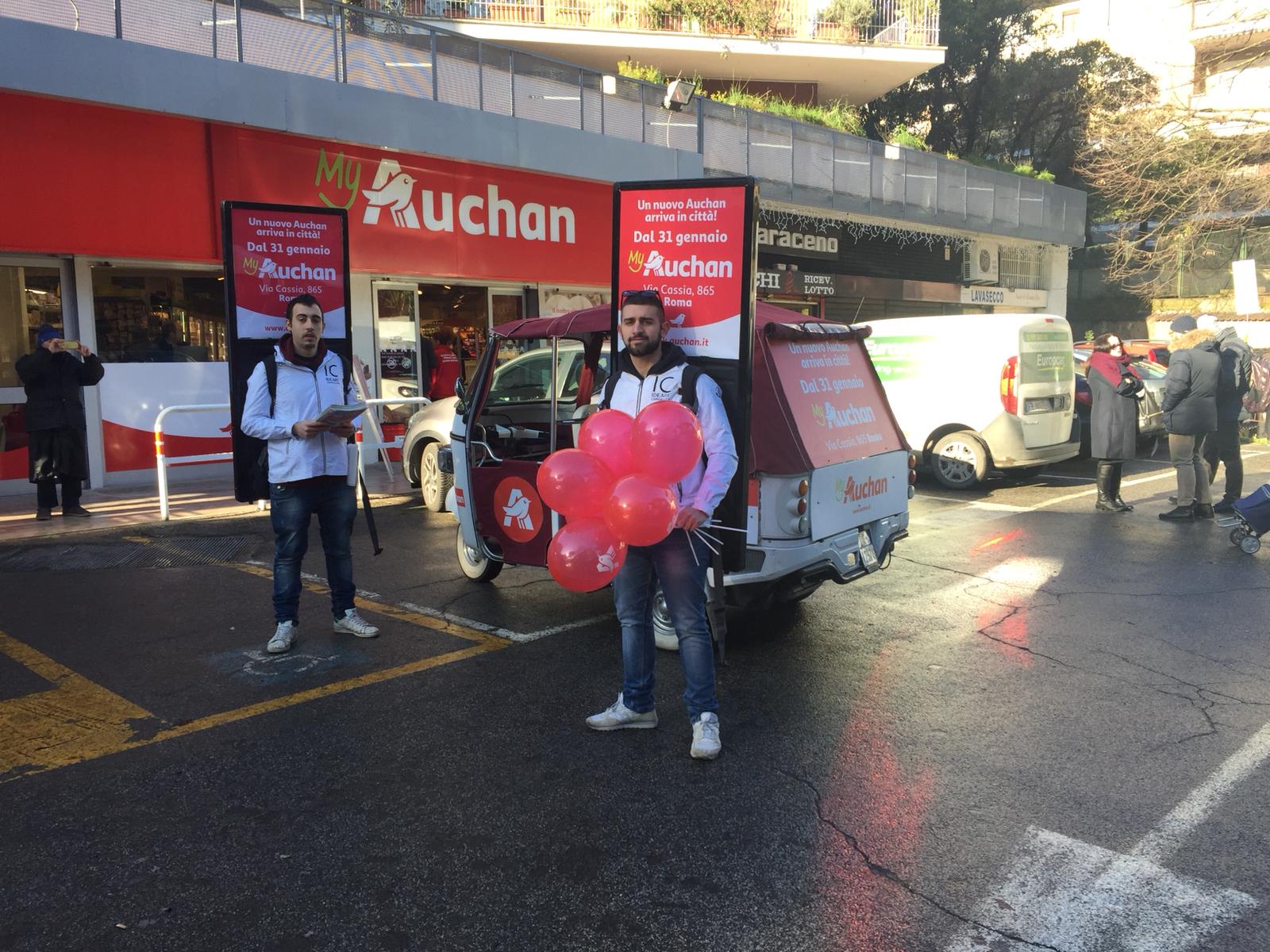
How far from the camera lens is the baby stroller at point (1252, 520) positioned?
785 cm

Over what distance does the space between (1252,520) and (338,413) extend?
22.7 feet

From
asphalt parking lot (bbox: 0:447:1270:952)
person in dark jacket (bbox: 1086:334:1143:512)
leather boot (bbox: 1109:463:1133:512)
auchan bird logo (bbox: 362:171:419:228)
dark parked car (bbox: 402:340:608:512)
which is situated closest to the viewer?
asphalt parking lot (bbox: 0:447:1270:952)

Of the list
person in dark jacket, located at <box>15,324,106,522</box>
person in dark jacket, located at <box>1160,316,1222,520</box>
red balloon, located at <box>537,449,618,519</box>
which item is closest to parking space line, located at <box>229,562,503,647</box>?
red balloon, located at <box>537,449,618,519</box>

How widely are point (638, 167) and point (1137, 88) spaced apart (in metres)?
23.6

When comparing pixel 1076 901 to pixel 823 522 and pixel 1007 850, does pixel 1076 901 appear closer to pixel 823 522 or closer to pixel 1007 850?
pixel 1007 850

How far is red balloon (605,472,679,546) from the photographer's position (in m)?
3.80

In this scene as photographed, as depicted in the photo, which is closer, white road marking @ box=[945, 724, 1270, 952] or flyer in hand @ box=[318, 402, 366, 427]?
white road marking @ box=[945, 724, 1270, 952]

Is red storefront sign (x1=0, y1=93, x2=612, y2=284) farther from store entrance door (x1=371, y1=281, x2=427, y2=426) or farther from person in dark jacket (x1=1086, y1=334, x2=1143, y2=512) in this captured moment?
person in dark jacket (x1=1086, y1=334, x2=1143, y2=512)

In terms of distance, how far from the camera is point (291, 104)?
12.5 meters

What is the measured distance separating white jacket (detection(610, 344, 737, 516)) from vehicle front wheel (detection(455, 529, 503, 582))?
116 inches

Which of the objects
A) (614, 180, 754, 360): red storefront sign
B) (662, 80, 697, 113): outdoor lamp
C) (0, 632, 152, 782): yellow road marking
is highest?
(662, 80, 697, 113): outdoor lamp

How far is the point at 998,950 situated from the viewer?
2.81m

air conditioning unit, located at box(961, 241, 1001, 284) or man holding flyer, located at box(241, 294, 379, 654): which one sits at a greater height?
air conditioning unit, located at box(961, 241, 1001, 284)

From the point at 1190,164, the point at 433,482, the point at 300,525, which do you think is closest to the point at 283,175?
the point at 433,482
